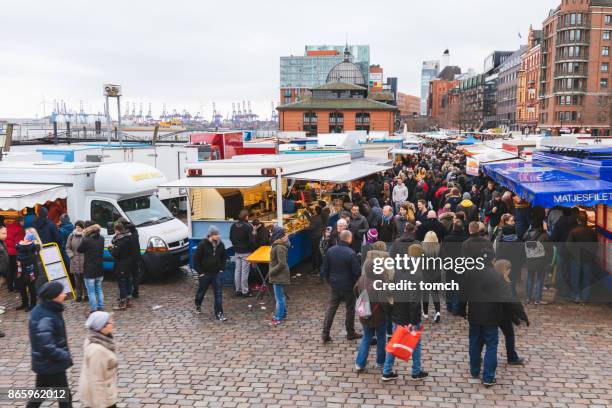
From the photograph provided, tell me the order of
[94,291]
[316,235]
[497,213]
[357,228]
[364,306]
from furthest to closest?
[497,213] < [316,235] < [357,228] < [94,291] < [364,306]

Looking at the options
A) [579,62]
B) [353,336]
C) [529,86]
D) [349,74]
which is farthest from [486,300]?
→ [529,86]

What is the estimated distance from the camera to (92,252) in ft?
32.6

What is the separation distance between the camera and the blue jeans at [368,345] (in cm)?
734

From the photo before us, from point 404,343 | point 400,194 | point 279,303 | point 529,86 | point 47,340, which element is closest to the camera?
point 47,340

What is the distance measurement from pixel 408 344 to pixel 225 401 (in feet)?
7.58

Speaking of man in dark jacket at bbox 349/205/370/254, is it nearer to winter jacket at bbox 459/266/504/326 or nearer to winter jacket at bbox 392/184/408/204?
winter jacket at bbox 459/266/504/326

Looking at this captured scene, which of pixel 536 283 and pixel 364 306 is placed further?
pixel 536 283

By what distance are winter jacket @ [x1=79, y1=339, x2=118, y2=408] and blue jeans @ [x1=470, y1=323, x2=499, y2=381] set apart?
432 centimetres

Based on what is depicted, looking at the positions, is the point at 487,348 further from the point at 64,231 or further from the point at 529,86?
the point at 529,86

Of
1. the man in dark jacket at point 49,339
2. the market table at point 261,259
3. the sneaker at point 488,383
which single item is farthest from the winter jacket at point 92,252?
the sneaker at point 488,383

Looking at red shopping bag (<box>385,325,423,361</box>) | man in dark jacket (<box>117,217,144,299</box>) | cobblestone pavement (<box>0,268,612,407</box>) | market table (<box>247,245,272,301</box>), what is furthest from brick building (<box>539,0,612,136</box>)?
red shopping bag (<box>385,325,423,361</box>)

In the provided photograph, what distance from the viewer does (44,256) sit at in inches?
433

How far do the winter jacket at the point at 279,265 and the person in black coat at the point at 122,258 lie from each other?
2.96 metres

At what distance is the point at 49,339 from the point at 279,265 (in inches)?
167
